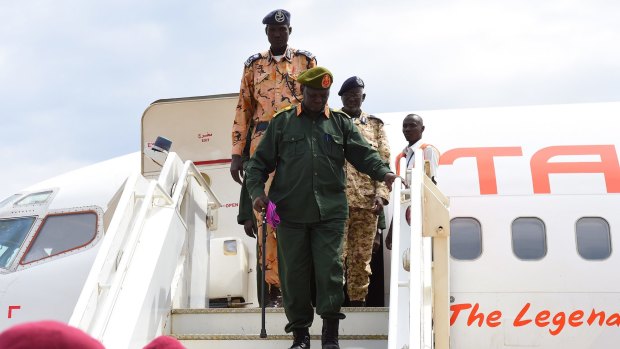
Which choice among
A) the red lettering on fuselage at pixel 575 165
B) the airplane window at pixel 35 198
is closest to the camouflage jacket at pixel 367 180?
the red lettering on fuselage at pixel 575 165

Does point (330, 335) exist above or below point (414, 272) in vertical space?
below

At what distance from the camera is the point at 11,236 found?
26.3ft

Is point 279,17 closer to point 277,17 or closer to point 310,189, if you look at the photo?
point 277,17

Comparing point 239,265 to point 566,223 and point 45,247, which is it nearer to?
point 45,247

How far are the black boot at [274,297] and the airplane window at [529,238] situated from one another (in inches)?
88.3

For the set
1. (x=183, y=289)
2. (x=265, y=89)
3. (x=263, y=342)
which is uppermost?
(x=265, y=89)

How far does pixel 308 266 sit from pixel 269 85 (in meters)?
1.78

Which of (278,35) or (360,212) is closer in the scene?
(278,35)

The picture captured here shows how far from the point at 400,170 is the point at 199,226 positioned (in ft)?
6.37

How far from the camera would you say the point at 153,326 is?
205 inches

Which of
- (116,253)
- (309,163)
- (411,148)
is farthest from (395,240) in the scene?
(411,148)

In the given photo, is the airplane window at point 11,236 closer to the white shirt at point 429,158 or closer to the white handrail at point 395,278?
the white shirt at point 429,158

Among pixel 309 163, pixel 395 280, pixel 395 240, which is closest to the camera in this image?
pixel 395 280

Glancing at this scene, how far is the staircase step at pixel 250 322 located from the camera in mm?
5344
